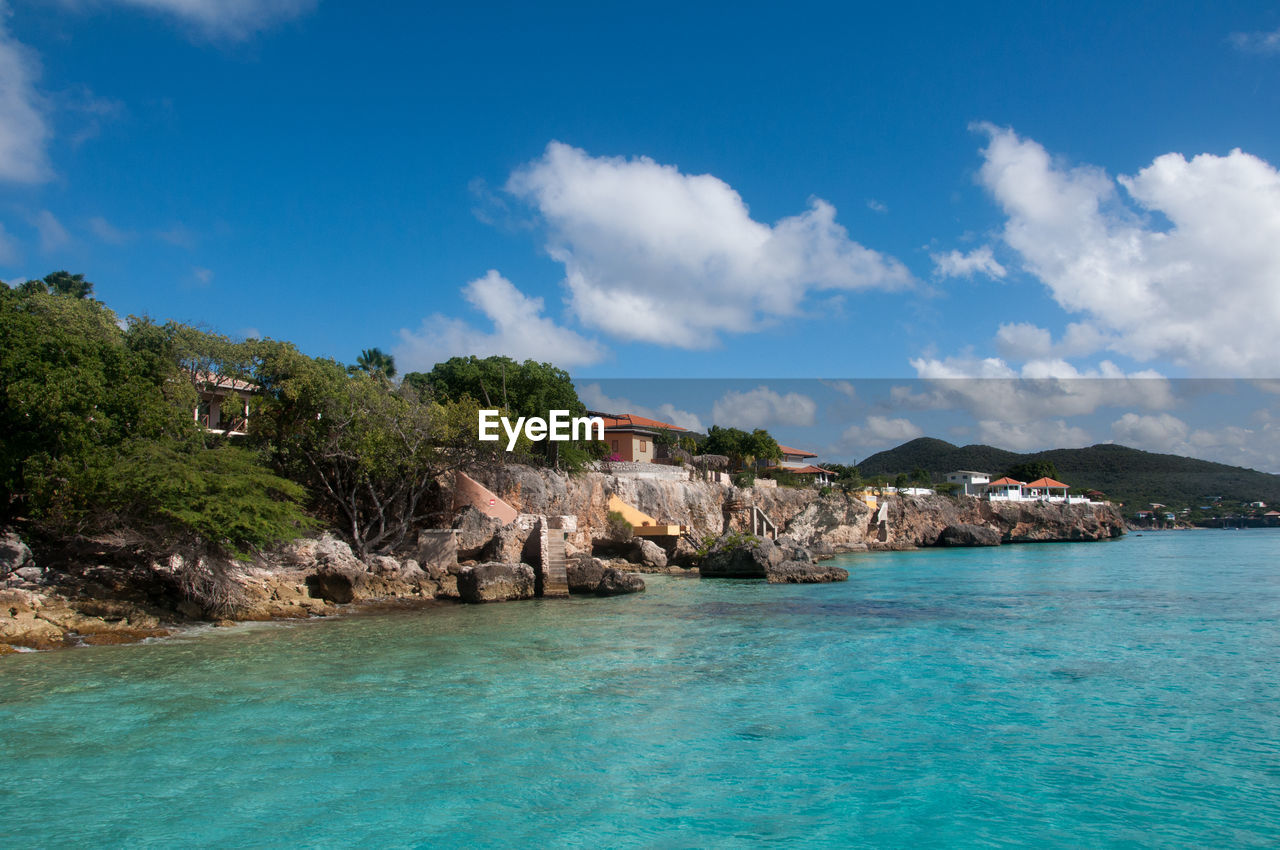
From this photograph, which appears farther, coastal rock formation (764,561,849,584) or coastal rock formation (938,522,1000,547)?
coastal rock formation (938,522,1000,547)

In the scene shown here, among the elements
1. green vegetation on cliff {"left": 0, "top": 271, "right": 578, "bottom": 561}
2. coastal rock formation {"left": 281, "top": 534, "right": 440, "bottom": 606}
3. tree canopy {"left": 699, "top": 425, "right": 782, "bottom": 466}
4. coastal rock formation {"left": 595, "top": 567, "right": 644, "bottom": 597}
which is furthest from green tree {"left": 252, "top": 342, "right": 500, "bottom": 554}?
tree canopy {"left": 699, "top": 425, "right": 782, "bottom": 466}

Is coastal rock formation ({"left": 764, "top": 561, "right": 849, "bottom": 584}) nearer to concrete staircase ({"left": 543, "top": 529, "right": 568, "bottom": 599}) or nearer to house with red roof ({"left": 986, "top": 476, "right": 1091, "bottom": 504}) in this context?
concrete staircase ({"left": 543, "top": 529, "right": 568, "bottom": 599})

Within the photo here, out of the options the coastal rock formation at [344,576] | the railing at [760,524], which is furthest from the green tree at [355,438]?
the railing at [760,524]

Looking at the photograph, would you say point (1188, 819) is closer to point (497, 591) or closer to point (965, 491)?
point (497, 591)

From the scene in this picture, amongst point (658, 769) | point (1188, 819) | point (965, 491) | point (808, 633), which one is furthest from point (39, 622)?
point (965, 491)

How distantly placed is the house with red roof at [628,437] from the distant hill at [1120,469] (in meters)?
63.2

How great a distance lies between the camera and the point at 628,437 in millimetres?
52625

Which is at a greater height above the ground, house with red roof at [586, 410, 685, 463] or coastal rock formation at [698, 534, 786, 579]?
house with red roof at [586, 410, 685, 463]

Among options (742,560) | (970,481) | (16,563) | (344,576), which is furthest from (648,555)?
(970,481)

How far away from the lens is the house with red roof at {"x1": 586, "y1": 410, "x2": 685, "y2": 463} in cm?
5231

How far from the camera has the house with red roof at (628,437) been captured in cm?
5231

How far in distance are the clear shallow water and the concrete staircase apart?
261 inches

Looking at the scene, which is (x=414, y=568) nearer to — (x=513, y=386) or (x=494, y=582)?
(x=494, y=582)

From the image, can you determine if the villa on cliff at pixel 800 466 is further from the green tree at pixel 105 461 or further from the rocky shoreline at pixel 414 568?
the green tree at pixel 105 461
